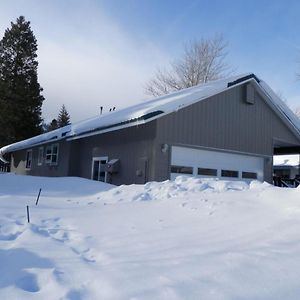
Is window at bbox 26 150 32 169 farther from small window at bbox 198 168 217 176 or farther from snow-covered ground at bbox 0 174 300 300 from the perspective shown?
snow-covered ground at bbox 0 174 300 300

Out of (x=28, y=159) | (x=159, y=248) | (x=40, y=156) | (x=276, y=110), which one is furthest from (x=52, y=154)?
(x=159, y=248)

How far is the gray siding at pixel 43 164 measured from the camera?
2103 cm

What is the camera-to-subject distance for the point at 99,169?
61.6 ft

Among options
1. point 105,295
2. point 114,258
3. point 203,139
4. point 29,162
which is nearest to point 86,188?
point 203,139

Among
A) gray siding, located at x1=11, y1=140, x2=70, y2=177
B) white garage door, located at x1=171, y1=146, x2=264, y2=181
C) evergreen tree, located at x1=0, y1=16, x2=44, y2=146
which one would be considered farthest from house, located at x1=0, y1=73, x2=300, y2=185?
evergreen tree, located at x1=0, y1=16, x2=44, y2=146

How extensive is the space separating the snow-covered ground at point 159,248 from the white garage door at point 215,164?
22.3ft

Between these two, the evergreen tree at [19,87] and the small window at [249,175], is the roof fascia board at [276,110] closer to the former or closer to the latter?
the small window at [249,175]

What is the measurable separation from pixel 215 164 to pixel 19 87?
24.4 m

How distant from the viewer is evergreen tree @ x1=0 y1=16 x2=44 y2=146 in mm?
35156

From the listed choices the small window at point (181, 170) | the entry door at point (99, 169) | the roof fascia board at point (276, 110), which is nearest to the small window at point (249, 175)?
the roof fascia board at point (276, 110)

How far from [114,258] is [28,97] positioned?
3363 cm

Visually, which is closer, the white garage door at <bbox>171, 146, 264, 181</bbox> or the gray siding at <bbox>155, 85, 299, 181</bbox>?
the gray siding at <bbox>155, 85, 299, 181</bbox>

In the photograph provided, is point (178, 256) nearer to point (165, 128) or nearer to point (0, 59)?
point (165, 128)

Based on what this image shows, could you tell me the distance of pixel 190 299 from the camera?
11.0ft
